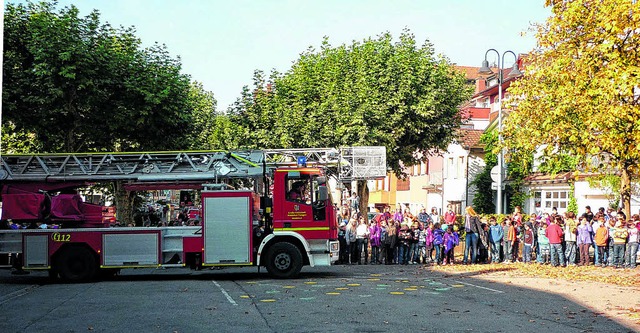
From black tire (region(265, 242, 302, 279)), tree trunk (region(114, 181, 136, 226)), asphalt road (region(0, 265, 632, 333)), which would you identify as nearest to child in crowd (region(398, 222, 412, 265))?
asphalt road (region(0, 265, 632, 333))

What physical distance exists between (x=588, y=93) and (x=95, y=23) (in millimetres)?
18464

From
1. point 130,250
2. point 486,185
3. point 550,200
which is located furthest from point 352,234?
point 486,185


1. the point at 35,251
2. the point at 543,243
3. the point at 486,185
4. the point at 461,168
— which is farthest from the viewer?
the point at 461,168

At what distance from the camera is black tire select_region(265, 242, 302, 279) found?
22.7m

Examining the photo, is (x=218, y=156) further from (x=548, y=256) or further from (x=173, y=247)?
(x=548, y=256)

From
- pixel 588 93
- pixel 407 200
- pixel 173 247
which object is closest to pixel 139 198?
pixel 173 247

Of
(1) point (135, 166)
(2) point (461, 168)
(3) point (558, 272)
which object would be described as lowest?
(3) point (558, 272)

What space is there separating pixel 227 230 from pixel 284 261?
5.54 feet

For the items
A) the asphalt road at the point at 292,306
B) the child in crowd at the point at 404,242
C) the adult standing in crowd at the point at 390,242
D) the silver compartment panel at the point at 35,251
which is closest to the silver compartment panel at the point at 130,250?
the asphalt road at the point at 292,306

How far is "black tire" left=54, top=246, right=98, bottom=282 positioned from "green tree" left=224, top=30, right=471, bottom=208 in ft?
74.3

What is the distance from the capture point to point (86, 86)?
31516 millimetres

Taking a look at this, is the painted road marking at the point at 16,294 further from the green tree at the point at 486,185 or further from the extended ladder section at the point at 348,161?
the green tree at the point at 486,185

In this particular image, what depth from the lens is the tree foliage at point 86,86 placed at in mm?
30906

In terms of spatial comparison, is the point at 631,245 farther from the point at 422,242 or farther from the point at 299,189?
the point at 299,189
